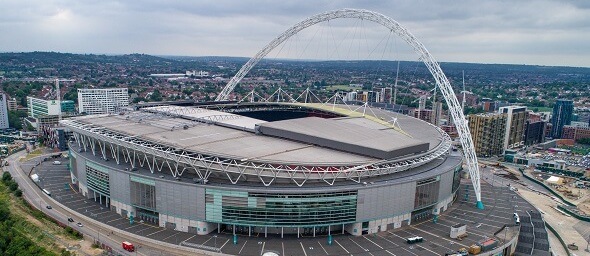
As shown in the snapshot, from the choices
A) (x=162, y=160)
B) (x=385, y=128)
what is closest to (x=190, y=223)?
(x=162, y=160)

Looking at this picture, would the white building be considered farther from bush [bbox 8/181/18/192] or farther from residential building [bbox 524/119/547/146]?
residential building [bbox 524/119/547/146]

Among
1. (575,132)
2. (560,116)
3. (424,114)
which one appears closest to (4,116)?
(424,114)

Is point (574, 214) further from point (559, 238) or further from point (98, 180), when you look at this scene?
point (98, 180)

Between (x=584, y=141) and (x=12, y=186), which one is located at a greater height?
(x=12, y=186)

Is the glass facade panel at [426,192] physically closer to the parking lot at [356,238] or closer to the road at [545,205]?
the parking lot at [356,238]

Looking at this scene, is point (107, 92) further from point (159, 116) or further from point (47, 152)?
point (159, 116)

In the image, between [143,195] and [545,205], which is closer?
[143,195]

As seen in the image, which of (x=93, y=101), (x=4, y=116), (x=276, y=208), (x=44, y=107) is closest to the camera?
(x=276, y=208)

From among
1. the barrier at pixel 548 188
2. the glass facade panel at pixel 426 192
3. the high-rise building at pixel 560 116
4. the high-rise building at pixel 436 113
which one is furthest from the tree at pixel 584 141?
the glass facade panel at pixel 426 192
